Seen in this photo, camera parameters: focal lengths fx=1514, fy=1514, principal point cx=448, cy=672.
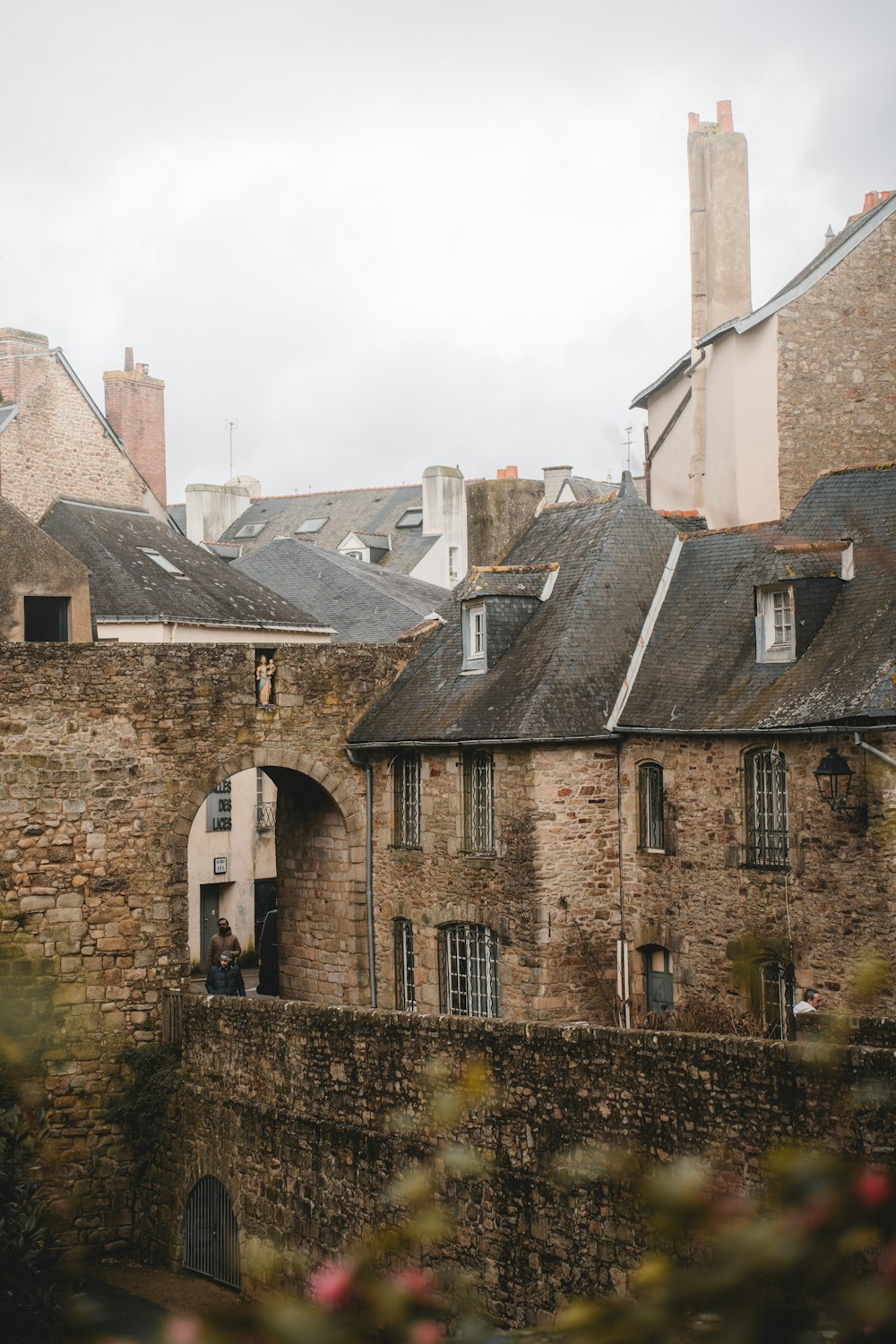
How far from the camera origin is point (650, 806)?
14.4m

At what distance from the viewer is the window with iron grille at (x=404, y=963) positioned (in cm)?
1606

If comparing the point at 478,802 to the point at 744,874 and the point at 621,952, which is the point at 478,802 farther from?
the point at 744,874

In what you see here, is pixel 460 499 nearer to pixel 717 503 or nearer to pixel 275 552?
pixel 275 552

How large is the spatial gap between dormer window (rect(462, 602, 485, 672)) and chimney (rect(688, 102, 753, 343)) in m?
5.82

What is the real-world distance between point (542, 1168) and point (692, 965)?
4.70 meters

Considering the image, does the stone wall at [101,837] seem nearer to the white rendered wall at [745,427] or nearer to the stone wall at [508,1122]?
the stone wall at [508,1122]

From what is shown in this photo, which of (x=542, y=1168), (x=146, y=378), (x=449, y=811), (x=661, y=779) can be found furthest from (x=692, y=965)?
(x=146, y=378)

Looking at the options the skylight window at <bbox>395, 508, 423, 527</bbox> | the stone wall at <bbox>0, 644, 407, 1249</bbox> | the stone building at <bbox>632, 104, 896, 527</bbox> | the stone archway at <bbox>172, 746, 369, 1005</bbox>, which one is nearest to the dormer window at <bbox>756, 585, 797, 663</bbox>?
the stone building at <bbox>632, 104, 896, 527</bbox>

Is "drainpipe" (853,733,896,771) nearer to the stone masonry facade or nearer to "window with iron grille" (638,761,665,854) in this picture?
"window with iron grille" (638,761,665,854)

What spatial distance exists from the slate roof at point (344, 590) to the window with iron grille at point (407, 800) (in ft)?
28.8

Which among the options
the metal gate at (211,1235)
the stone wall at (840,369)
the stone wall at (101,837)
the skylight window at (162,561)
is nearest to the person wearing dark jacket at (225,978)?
the stone wall at (101,837)

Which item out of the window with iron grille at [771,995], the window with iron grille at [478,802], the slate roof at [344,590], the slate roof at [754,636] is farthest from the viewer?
the slate roof at [344,590]

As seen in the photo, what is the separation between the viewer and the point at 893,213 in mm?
17250

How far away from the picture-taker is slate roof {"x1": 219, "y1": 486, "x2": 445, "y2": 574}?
117 ft
